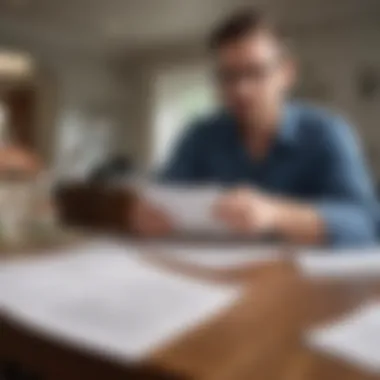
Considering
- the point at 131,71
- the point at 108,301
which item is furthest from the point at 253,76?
the point at 108,301

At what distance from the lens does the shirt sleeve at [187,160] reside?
0.55m

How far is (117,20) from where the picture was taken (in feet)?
1.82

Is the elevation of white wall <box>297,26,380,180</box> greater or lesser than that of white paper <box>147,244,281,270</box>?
greater

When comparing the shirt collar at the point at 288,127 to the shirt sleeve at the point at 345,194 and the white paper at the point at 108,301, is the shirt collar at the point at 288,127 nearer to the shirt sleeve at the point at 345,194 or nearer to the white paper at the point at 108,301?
the shirt sleeve at the point at 345,194

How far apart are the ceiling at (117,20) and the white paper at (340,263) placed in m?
0.21

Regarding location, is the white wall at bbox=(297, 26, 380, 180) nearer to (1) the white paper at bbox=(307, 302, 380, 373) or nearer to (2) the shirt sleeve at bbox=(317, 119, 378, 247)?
(2) the shirt sleeve at bbox=(317, 119, 378, 247)

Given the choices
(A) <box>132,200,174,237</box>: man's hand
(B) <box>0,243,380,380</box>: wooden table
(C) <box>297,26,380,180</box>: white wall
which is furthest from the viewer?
(A) <box>132,200,174,237</box>: man's hand

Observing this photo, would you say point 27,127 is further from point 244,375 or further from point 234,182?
point 244,375

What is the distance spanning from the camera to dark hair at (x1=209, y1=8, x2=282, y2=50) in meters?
0.53

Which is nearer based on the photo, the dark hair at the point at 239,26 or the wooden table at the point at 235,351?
the wooden table at the point at 235,351

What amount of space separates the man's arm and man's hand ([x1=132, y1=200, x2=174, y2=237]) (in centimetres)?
6

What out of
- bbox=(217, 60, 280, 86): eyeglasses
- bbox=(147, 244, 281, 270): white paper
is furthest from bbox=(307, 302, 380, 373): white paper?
bbox=(217, 60, 280, 86): eyeglasses

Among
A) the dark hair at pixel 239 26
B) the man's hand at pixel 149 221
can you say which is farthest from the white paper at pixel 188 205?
the dark hair at pixel 239 26

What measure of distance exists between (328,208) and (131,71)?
223 mm
